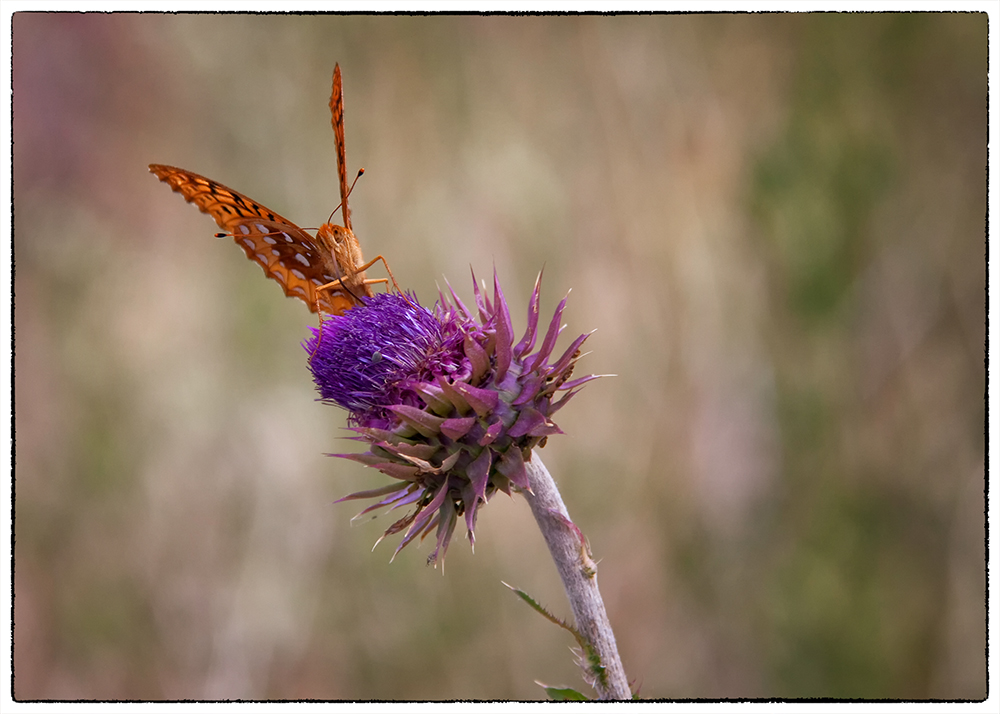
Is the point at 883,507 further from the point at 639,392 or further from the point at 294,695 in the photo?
the point at 294,695

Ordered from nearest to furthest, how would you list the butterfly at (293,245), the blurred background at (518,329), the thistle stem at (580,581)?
the thistle stem at (580,581) < the butterfly at (293,245) < the blurred background at (518,329)

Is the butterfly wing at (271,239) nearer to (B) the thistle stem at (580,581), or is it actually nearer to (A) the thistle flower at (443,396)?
(A) the thistle flower at (443,396)

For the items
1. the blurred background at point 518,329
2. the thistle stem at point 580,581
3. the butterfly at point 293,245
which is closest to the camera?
the thistle stem at point 580,581

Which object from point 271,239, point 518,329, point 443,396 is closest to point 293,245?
point 271,239

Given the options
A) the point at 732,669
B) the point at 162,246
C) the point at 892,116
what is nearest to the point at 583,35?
the point at 892,116

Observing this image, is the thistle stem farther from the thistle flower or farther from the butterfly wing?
the butterfly wing

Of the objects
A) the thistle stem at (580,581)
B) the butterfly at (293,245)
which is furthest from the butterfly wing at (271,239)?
the thistle stem at (580,581)

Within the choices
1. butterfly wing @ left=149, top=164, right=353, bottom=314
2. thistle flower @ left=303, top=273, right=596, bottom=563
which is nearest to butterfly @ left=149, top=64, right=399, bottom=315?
butterfly wing @ left=149, top=164, right=353, bottom=314
